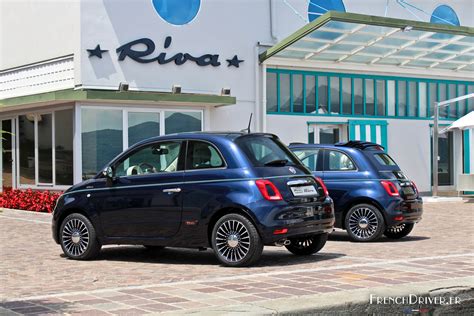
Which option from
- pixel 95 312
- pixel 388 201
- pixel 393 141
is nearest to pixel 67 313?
pixel 95 312

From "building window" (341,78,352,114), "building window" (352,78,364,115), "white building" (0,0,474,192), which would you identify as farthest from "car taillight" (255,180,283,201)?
"building window" (352,78,364,115)

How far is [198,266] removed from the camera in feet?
32.2

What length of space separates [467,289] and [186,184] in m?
3.81

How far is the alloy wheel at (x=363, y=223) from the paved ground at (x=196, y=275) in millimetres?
290

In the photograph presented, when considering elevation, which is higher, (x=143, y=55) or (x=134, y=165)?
(x=143, y=55)

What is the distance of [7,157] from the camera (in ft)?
76.0

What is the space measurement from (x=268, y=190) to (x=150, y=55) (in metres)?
12.3

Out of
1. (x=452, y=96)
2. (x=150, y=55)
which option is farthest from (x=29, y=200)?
(x=452, y=96)

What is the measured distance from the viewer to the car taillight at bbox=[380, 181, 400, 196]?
12573mm

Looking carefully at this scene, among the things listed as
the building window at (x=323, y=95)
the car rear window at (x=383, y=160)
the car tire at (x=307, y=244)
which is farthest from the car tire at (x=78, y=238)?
the building window at (x=323, y=95)

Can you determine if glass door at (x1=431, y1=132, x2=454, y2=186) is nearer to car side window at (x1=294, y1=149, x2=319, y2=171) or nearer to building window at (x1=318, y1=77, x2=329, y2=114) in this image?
building window at (x1=318, y1=77, x2=329, y2=114)

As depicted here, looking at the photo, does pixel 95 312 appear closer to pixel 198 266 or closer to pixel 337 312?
pixel 337 312

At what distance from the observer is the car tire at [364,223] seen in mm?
12539

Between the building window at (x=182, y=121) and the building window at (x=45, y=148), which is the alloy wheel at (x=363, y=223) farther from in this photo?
the building window at (x=45, y=148)
